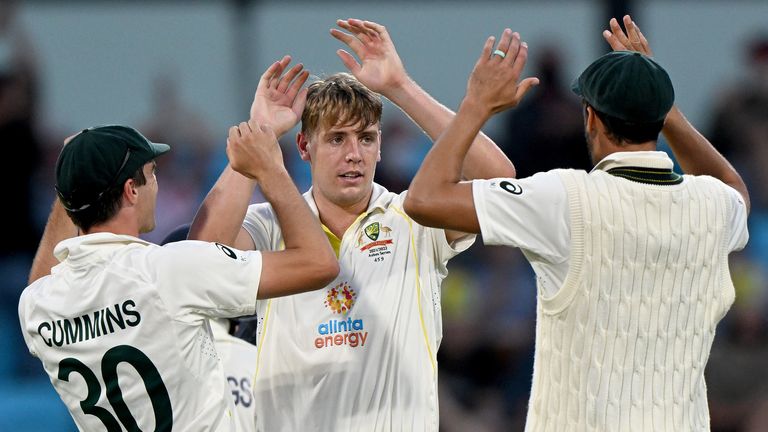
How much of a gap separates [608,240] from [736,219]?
0.61 meters

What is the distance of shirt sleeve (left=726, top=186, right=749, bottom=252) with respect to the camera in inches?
164

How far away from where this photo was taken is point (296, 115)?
15.2ft

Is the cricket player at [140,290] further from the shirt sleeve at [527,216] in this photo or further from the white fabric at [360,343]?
the shirt sleeve at [527,216]

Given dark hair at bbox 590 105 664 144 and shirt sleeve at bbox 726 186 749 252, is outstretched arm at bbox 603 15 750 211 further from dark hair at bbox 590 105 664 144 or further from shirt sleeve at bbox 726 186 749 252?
dark hair at bbox 590 105 664 144

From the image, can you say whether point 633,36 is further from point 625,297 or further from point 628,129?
point 625,297

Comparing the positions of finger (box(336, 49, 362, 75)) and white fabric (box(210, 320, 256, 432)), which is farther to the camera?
white fabric (box(210, 320, 256, 432))

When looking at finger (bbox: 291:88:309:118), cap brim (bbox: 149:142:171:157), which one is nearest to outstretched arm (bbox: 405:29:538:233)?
finger (bbox: 291:88:309:118)

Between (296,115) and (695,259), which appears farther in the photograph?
(296,115)

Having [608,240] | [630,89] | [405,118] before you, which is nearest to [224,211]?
[608,240]

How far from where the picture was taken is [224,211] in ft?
14.7

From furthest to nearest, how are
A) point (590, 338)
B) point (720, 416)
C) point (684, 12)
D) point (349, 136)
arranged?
point (684, 12) → point (720, 416) → point (349, 136) → point (590, 338)

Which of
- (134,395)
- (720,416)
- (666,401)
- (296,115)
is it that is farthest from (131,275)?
(720,416)

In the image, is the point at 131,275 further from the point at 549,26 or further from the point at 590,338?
the point at 549,26

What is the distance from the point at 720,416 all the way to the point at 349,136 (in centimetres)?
577
